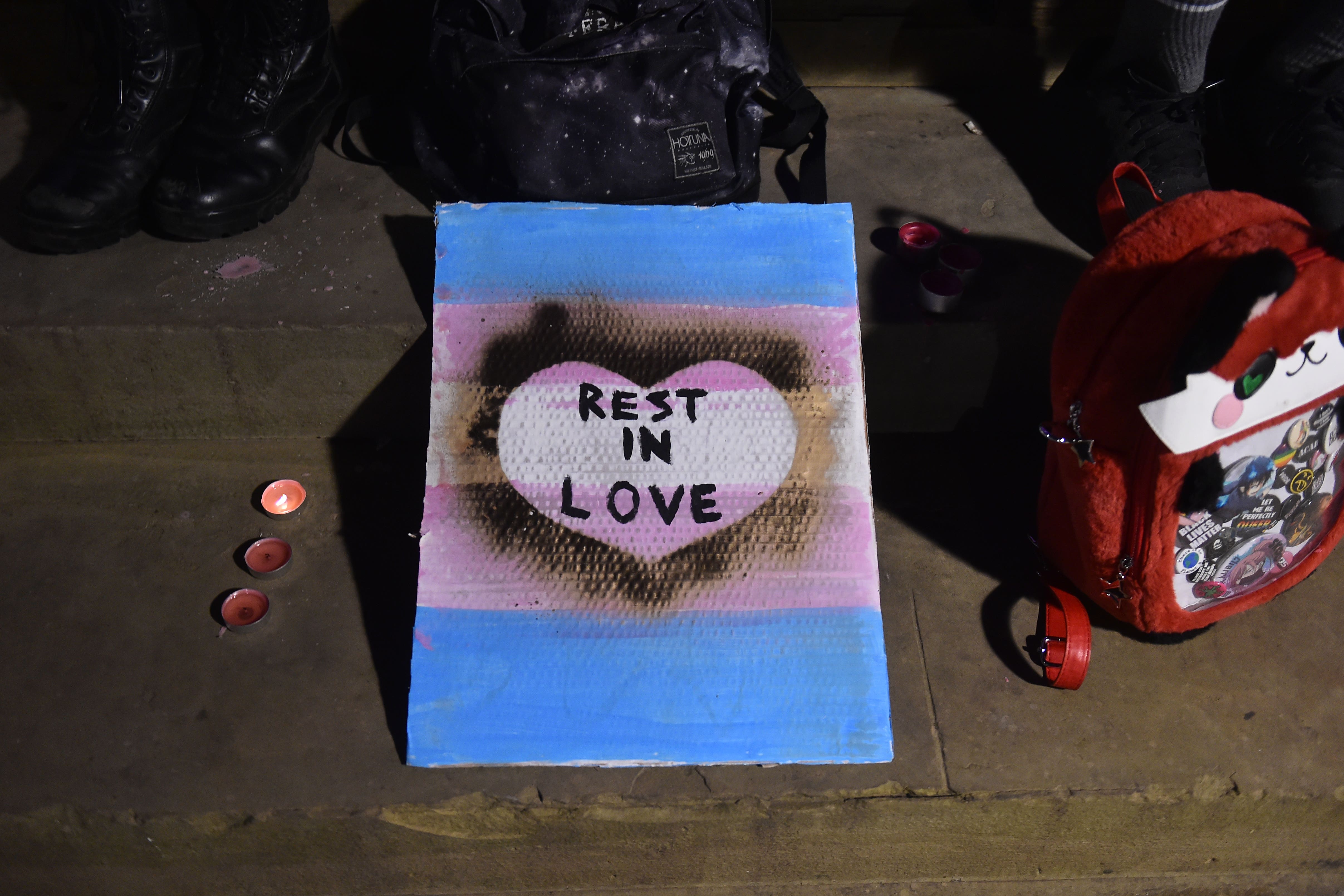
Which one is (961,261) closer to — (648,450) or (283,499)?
(648,450)

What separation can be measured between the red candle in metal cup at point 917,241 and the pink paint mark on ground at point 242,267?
1111mm

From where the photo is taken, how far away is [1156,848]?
133cm

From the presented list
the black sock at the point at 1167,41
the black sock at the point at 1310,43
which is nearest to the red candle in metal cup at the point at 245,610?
the black sock at the point at 1167,41

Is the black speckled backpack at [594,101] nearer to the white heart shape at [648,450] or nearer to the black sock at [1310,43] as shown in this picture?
the white heart shape at [648,450]

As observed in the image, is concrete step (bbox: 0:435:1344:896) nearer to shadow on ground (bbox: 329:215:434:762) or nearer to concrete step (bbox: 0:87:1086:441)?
shadow on ground (bbox: 329:215:434:762)

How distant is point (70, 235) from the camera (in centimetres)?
153

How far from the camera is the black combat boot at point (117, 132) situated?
153 centimetres

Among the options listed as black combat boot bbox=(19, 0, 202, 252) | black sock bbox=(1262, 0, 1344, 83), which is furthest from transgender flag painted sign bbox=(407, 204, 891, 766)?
black sock bbox=(1262, 0, 1344, 83)

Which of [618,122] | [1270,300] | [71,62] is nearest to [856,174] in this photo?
[618,122]

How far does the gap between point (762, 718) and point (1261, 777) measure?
71 cm

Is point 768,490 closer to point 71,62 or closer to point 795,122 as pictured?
point 795,122

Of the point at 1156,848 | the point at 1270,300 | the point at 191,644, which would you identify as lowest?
the point at 1156,848

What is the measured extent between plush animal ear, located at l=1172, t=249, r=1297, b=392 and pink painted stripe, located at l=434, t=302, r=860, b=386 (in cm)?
49

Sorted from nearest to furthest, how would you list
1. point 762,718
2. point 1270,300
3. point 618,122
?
point 1270,300 < point 762,718 < point 618,122
